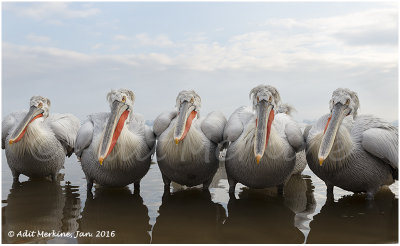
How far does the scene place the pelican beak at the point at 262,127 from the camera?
15.1 ft

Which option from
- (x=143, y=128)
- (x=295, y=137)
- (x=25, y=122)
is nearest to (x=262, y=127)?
(x=295, y=137)

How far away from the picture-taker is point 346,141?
16.5 ft

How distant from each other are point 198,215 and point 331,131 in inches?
81.2

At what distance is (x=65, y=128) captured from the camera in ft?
22.6

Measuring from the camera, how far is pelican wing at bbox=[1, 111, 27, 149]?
692cm

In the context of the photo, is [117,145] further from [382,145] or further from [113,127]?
[382,145]

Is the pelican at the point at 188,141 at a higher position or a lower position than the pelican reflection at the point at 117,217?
higher

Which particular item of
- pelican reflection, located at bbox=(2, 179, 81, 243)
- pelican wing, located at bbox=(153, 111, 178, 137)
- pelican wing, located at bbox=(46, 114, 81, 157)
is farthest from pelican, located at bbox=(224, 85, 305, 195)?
pelican wing, located at bbox=(46, 114, 81, 157)

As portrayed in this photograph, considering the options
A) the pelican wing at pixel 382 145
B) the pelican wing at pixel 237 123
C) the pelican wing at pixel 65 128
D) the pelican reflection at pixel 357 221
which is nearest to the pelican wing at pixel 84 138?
the pelican wing at pixel 65 128

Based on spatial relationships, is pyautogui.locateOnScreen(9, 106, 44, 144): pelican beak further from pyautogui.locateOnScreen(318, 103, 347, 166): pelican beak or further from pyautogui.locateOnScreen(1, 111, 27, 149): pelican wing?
pyautogui.locateOnScreen(318, 103, 347, 166): pelican beak

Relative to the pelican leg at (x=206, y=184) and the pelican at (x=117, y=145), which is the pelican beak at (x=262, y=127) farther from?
the pelican at (x=117, y=145)

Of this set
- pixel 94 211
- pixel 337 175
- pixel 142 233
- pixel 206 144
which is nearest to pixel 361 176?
pixel 337 175

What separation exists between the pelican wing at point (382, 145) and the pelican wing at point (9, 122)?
20.1 ft

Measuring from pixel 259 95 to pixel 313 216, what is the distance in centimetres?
174
